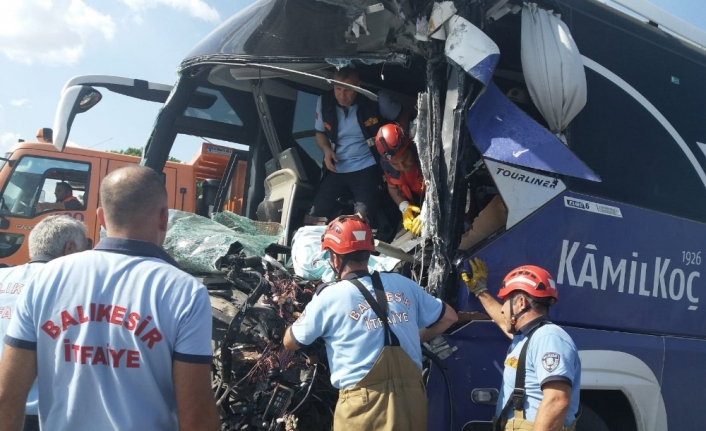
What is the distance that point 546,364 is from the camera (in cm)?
280

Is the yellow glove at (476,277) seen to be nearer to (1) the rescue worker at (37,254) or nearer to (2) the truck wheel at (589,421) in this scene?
(2) the truck wheel at (589,421)

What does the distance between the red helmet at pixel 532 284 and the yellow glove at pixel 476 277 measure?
0.20 meters

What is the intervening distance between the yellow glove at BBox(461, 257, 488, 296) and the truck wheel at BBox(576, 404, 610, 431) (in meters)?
1.09

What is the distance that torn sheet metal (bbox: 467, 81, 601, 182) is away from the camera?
318cm

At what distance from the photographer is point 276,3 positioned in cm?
403

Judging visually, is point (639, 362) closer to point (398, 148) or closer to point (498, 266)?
point (498, 266)

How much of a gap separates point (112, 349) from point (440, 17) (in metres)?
2.45

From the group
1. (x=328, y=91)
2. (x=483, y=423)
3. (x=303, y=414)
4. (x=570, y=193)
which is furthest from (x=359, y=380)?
(x=328, y=91)

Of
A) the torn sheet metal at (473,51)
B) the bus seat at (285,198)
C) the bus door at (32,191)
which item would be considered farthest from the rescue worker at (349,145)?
the bus door at (32,191)

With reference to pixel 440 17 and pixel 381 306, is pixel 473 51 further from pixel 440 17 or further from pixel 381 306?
pixel 381 306

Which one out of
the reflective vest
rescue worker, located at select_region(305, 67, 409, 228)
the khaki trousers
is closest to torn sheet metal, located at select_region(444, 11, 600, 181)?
the reflective vest

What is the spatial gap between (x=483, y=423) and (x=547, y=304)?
82 centimetres

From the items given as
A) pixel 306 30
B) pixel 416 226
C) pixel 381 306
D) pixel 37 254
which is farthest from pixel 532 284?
pixel 37 254

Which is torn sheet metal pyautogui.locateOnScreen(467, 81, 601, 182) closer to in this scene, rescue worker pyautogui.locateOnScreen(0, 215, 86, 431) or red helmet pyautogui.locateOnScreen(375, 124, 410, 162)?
red helmet pyautogui.locateOnScreen(375, 124, 410, 162)
